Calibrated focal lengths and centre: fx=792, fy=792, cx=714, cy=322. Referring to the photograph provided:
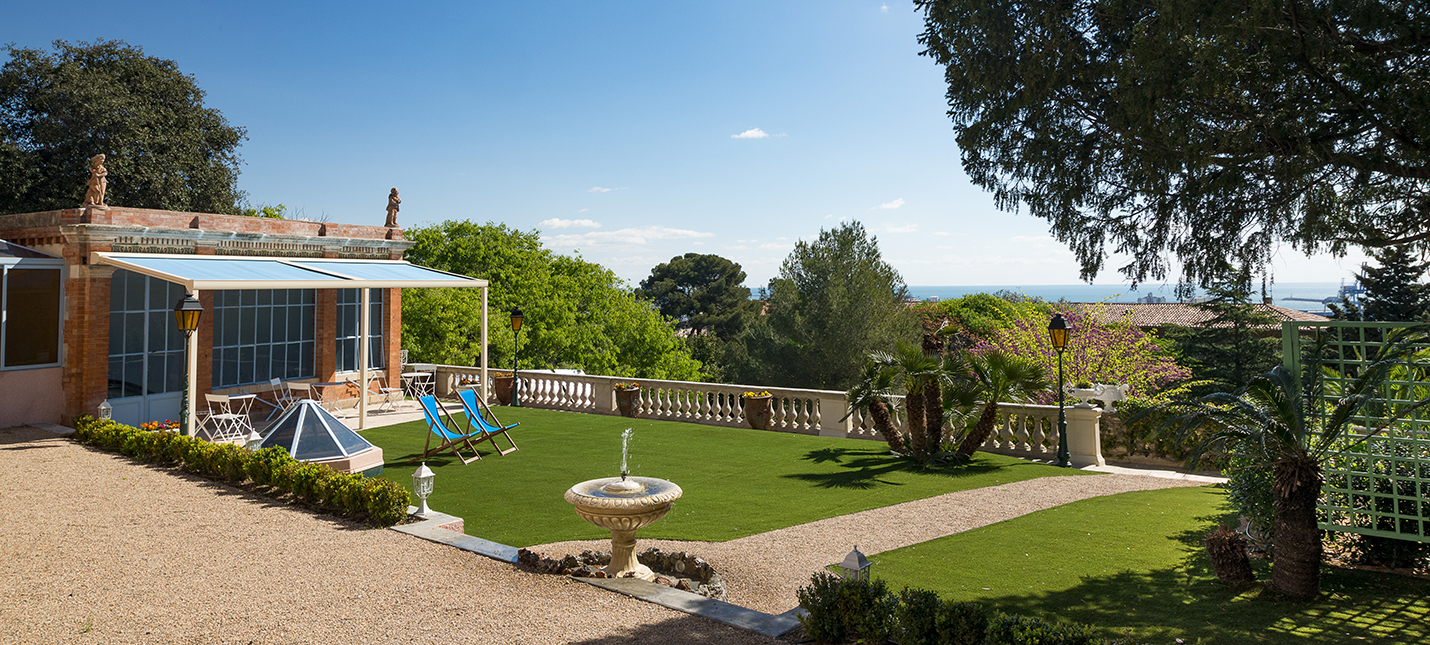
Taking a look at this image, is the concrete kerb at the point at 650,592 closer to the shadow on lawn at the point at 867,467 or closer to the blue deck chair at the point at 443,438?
the blue deck chair at the point at 443,438

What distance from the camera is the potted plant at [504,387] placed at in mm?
19422

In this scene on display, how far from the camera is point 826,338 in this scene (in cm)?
3950

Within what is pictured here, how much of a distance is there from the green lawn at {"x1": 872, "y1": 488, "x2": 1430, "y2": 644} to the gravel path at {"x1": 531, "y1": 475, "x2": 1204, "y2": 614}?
45 cm

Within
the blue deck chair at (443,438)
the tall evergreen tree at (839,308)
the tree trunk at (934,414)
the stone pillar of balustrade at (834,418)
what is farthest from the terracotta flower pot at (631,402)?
the tall evergreen tree at (839,308)

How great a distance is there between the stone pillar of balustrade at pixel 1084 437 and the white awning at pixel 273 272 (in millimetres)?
11801

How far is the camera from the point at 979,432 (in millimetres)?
12383

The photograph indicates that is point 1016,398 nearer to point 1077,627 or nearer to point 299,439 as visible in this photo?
point 1077,627

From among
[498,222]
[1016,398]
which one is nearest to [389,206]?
A: [1016,398]

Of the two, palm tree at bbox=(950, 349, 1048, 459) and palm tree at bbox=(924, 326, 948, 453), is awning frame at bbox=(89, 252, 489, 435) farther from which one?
palm tree at bbox=(950, 349, 1048, 459)

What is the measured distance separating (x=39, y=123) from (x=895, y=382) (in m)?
30.5

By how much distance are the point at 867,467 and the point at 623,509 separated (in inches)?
249

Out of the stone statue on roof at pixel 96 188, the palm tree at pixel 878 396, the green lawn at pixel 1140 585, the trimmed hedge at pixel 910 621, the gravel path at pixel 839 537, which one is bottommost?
the gravel path at pixel 839 537

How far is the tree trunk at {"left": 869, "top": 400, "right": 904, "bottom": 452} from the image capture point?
12.7 metres

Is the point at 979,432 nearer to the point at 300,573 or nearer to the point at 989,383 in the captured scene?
the point at 989,383
